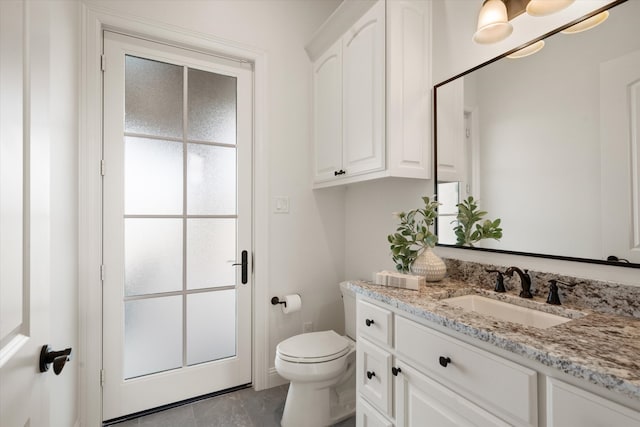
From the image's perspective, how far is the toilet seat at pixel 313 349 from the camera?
5.35 feet

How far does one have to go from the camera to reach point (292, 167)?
2.25 metres

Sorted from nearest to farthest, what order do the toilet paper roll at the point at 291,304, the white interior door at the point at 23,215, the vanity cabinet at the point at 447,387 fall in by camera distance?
the white interior door at the point at 23,215, the vanity cabinet at the point at 447,387, the toilet paper roll at the point at 291,304

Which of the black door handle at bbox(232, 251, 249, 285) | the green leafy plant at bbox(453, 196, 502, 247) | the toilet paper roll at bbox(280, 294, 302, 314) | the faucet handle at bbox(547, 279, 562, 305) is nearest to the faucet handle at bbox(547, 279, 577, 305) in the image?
the faucet handle at bbox(547, 279, 562, 305)

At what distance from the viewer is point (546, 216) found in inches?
47.4

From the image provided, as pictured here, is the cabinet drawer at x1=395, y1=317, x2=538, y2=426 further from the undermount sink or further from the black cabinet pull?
the undermount sink

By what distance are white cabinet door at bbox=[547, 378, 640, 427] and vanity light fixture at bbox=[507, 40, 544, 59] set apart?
122cm

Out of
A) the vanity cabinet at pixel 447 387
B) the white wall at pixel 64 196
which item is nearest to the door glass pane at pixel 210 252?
the white wall at pixel 64 196

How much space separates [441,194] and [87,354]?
210 centimetres

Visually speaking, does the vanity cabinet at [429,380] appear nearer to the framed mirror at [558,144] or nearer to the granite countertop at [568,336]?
the granite countertop at [568,336]

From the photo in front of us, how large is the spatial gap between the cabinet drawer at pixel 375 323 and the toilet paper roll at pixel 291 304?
2.72ft

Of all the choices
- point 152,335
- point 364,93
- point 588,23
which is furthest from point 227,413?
point 588,23

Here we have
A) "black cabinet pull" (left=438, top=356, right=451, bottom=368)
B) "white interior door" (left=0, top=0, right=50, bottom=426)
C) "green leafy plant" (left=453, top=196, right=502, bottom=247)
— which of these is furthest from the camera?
"green leafy plant" (left=453, top=196, right=502, bottom=247)

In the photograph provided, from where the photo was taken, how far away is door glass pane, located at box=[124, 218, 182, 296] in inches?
71.8

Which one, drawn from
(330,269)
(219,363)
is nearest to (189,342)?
(219,363)
